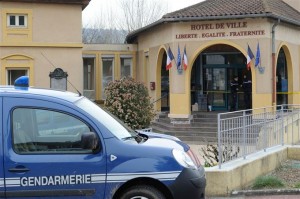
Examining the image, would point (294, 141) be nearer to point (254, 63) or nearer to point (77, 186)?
point (254, 63)

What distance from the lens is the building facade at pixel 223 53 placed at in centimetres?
1966

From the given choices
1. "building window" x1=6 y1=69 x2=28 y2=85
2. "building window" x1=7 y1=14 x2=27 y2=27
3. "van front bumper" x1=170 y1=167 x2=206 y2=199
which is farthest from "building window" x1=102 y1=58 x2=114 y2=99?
"van front bumper" x1=170 y1=167 x2=206 y2=199

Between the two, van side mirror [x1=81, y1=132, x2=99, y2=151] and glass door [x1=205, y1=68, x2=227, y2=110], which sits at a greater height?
glass door [x1=205, y1=68, x2=227, y2=110]

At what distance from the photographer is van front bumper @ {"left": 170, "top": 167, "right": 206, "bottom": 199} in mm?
5832

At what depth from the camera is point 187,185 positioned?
5.86m

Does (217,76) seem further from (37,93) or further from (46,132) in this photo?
(46,132)

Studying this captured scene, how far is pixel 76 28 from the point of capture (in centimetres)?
2141

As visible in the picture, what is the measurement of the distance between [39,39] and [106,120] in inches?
621

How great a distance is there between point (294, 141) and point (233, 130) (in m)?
5.95

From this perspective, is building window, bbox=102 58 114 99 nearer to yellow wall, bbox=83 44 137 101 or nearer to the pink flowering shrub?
yellow wall, bbox=83 44 137 101

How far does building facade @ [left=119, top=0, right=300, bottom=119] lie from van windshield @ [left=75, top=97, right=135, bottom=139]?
14.0 meters

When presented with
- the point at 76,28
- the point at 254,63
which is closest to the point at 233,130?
the point at 254,63

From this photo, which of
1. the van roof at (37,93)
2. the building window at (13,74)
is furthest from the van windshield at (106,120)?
the building window at (13,74)

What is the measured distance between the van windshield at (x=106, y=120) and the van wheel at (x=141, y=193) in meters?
0.64
